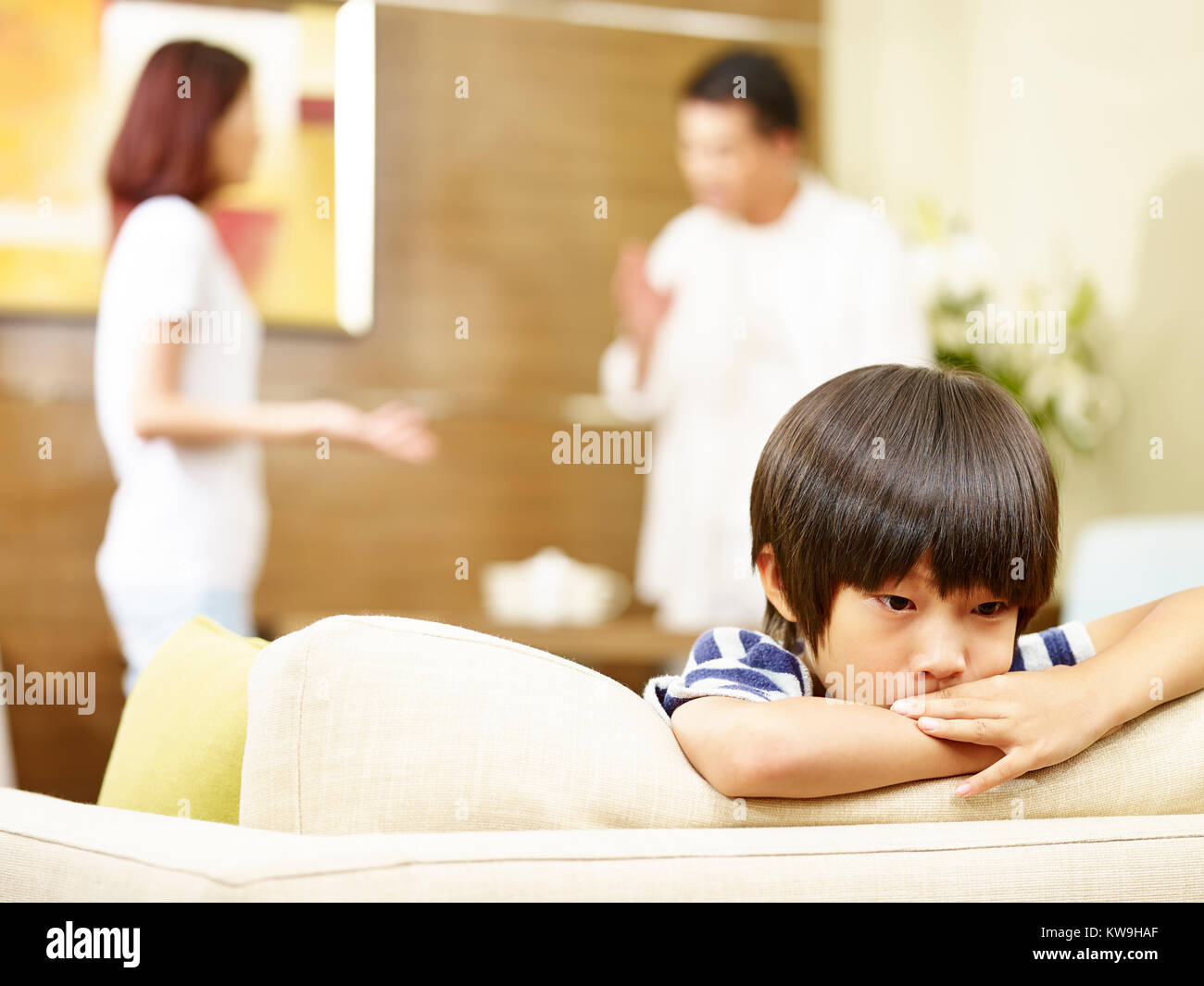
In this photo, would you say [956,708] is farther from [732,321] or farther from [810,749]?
[732,321]

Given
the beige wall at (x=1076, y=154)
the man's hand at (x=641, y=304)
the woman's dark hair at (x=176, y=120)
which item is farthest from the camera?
the man's hand at (x=641, y=304)

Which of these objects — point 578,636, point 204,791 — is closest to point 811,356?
point 578,636

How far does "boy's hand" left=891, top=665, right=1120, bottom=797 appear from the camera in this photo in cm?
73

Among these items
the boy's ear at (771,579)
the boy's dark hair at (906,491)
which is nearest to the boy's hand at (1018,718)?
the boy's dark hair at (906,491)

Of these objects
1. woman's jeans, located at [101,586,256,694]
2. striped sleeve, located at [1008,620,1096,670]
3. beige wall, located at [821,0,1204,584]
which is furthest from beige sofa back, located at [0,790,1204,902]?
beige wall, located at [821,0,1204,584]

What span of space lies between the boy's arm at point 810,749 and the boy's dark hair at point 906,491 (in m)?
0.13

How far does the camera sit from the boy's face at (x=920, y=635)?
2.79 ft

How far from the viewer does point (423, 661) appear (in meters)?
0.71

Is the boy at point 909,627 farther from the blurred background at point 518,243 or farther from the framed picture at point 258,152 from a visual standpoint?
the framed picture at point 258,152

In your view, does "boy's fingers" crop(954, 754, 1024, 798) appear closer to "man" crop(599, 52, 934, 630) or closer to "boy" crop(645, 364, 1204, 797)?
"boy" crop(645, 364, 1204, 797)

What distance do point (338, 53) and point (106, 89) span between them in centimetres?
61

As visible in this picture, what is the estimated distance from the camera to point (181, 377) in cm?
202

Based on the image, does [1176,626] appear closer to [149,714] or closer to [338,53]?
[149,714]

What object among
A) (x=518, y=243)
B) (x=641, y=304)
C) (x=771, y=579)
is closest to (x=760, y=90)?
(x=641, y=304)
